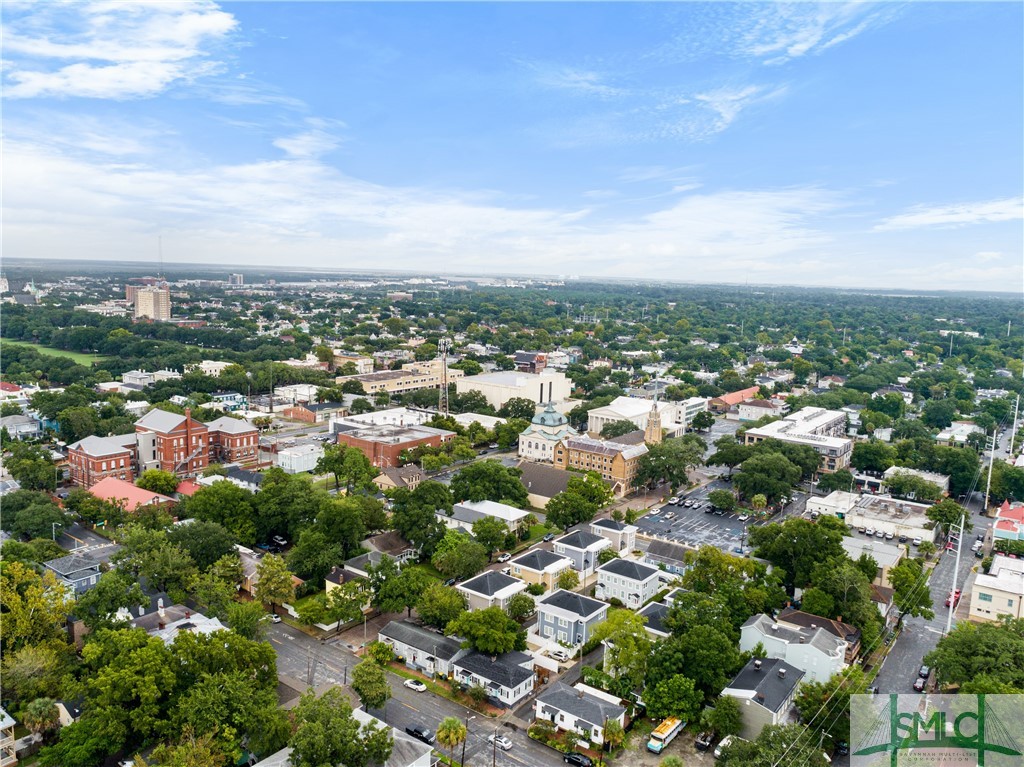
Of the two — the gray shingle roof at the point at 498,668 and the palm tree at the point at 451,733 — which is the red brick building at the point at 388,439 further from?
the palm tree at the point at 451,733

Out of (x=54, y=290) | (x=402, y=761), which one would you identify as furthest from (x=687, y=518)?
(x=54, y=290)

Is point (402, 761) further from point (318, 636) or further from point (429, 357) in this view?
point (429, 357)

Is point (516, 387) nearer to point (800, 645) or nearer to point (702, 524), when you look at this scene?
point (702, 524)

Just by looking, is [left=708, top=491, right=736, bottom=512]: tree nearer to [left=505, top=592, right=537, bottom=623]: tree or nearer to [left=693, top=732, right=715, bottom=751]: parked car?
[left=505, top=592, right=537, bottom=623]: tree

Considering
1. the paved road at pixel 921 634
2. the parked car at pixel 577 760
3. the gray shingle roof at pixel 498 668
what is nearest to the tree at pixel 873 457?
the paved road at pixel 921 634

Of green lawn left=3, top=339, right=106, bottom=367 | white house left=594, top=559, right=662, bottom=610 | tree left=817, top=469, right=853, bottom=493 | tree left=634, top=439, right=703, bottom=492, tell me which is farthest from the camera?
green lawn left=3, top=339, right=106, bottom=367

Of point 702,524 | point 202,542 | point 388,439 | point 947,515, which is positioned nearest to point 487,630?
point 202,542

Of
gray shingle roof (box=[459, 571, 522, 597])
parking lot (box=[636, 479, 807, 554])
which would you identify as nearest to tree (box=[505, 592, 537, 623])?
gray shingle roof (box=[459, 571, 522, 597])
